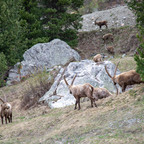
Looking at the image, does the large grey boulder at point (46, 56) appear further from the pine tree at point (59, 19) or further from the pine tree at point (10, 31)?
the pine tree at point (59, 19)

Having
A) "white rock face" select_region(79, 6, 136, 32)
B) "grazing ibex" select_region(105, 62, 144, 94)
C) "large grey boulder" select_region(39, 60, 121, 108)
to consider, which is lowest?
"large grey boulder" select_region(39, 60, 121, 108)

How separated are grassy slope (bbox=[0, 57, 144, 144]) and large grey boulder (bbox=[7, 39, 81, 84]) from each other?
12.4 m

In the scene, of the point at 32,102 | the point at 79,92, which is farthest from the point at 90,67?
the point at 79,92

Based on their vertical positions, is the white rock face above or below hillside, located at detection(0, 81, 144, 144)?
above

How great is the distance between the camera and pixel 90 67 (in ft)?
55.9

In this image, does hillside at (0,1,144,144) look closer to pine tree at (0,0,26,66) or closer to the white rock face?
pine tree at (0,0,26,66)

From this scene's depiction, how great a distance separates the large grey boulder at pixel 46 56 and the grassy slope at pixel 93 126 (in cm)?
A: 1240

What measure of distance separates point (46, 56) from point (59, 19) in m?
4.89

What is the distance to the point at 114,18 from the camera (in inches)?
1382

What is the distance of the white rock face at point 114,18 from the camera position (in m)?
33.7

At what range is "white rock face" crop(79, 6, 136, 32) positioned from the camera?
33719mm


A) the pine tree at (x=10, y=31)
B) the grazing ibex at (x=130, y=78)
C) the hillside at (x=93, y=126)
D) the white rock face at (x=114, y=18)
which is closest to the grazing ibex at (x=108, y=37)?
the white rock face at (x=114, y=18)

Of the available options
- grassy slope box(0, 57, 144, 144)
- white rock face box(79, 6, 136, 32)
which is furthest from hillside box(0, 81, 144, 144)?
white rock face box(79, 6, 136, 32)

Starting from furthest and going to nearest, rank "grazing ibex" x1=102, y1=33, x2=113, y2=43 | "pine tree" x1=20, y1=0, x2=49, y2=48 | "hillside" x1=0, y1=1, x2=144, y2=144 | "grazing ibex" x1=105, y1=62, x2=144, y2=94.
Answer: "grazing ibex" x1=102, y1=33, x2=113, y2=43, "pine tree" x1=20, y1=0, x2=49, y2=48, "grazing ibex" x1=105, y1=62, x2=144, y2=94, "hillside" x1=0, y1=1, x2=144, y2=144
